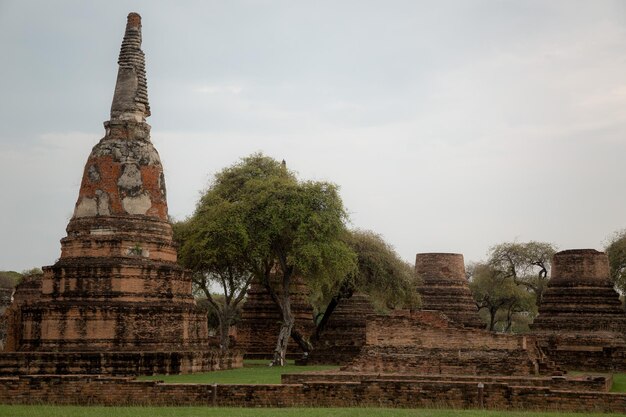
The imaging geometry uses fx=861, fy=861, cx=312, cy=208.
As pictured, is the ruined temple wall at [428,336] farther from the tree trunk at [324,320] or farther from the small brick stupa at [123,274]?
the tree trunk at [324,320]

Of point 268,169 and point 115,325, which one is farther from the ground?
point 268,169

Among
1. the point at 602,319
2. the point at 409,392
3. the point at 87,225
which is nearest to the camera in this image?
the point at 409,392

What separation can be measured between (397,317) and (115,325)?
712 cm

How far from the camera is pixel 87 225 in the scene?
2309cm

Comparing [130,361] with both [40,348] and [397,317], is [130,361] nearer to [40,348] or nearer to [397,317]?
[40,348]

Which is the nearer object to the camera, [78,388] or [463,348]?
[78,388]

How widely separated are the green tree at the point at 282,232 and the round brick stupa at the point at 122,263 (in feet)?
9.37

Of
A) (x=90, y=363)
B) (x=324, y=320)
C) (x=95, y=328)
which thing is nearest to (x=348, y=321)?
(x=324, y=320)

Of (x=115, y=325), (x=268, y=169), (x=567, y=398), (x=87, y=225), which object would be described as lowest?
A: (x=567, y=398)

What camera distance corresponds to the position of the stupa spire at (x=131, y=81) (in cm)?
2444

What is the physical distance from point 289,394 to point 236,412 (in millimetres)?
1689

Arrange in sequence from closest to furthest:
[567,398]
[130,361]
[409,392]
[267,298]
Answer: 1. [567,398]
2. [409,392]
3. [130,361]
4. [267,298]

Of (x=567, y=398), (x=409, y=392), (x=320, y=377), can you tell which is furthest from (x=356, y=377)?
(x=567, y=398)

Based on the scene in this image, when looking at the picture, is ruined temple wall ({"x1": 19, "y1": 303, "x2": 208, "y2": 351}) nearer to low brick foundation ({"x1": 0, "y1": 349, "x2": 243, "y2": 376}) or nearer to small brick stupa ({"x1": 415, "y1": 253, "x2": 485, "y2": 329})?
low brick foundation ({"x1": 0, "y1": 349, "x2": 243, "y2": 376})
